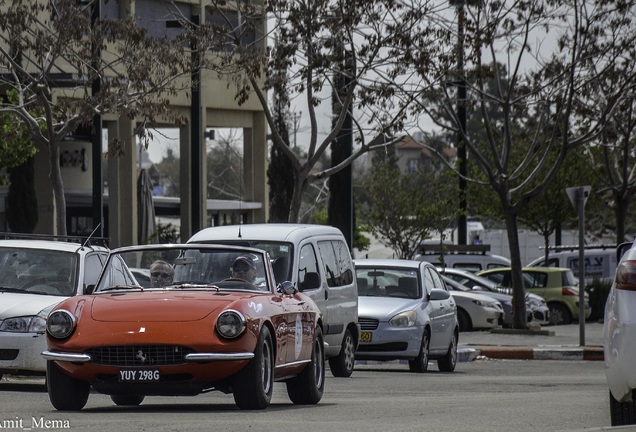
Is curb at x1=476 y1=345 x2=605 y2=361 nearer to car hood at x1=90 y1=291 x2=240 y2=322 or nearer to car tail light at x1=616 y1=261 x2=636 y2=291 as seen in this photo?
car hood at x1=90 y1=291 x2=240 y2=322

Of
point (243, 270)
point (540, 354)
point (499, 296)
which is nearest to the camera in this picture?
point (243, 270)

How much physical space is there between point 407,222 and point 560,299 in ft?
38.3

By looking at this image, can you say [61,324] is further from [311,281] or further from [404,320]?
[404,320]

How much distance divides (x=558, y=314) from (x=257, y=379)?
2747 centimetres

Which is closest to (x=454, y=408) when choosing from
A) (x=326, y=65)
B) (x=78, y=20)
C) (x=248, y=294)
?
(x=248, y=294)

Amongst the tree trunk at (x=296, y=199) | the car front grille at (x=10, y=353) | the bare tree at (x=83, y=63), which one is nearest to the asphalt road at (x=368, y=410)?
the car front grille at (x=10, y=353)

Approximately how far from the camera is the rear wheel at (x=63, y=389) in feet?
35.4

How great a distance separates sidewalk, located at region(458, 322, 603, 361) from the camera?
2505 cm

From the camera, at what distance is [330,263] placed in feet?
57.0

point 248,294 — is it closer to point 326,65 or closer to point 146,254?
point 146,254

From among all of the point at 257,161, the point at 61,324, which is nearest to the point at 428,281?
the point at 61,324

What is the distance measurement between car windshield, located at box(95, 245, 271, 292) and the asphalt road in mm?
1009

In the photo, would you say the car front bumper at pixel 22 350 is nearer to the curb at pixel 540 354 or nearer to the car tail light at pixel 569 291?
the curb at pixel 540 354

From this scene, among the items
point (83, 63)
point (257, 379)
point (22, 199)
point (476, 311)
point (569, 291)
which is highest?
point (83, 63)
